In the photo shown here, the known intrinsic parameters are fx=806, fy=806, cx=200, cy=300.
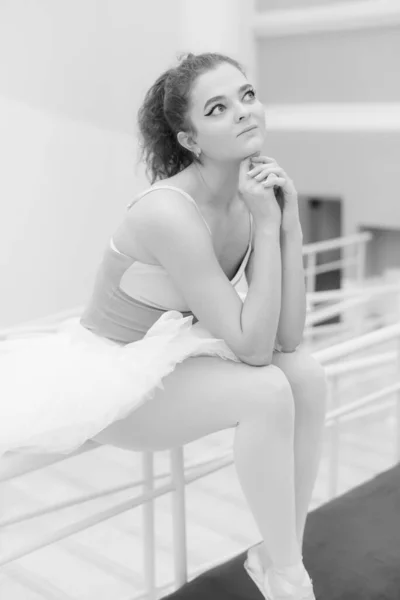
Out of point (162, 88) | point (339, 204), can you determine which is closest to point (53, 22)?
point (339, 204)

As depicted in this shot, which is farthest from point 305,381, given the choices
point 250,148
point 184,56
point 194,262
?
point 184,56

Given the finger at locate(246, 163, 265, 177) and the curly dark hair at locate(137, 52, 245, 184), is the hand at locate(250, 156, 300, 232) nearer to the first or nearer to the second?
the finger at locate(246, 163, 265, 177)

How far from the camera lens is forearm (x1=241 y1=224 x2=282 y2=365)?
4.12ft

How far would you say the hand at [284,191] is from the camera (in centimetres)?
132

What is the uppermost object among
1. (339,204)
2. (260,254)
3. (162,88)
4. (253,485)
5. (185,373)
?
(162,88)

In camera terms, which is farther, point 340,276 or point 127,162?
point 340,276

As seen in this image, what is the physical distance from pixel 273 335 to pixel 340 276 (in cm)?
369

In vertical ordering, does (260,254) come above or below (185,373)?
above

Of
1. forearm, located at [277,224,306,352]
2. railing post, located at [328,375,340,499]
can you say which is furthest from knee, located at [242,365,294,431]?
railing post, located at [328,375,340,499]

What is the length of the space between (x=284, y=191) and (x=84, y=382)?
17.9 inches

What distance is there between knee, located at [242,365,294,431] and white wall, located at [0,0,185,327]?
2939 mm

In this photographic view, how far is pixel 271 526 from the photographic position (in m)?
1.26

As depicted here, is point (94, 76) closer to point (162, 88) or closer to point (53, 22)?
point (53, 22)

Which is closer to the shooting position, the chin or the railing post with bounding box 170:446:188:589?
the chin
